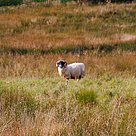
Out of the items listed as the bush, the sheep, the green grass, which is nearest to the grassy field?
the green grass

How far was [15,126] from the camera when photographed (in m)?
6.18

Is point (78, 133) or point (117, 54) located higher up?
point (78, 133)

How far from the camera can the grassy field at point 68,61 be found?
631cm

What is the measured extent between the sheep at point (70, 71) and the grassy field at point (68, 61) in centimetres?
26

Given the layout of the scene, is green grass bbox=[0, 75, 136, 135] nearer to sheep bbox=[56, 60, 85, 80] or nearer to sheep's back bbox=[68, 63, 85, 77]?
sheep bbox=[56, 60, 85, 80]

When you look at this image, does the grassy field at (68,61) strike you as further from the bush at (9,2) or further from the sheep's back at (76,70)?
the bush at (9,2)

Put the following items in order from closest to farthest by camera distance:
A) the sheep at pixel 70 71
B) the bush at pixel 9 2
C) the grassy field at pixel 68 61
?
the grassy field at pixel 68 61 < the sheep at pixel 70 71 < the bush at pixel 9 2

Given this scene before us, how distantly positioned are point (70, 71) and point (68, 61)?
5.17 m

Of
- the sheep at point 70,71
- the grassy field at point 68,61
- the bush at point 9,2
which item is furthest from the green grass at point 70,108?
the bush at point 9,2

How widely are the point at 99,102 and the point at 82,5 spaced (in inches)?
1169

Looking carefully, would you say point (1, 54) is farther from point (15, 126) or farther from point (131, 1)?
point (131, 1)

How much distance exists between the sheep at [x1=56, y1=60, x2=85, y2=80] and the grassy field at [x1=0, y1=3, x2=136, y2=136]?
261mm

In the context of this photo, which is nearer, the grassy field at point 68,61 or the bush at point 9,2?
the grassy field at point 68,61

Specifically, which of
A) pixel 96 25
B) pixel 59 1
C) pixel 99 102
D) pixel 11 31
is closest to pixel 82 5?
pixel 59 1
